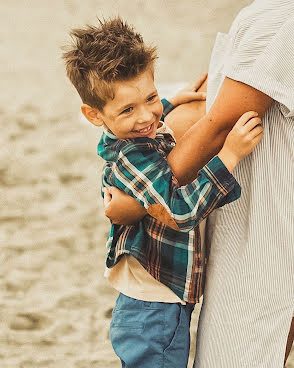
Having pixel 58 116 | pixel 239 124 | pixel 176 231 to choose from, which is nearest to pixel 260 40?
pixel 239 124

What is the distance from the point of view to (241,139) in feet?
5.00

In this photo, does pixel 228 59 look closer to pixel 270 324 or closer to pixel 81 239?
pixel 270 324

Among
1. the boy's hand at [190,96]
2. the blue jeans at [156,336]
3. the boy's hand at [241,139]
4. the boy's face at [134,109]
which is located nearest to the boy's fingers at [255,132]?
the boy's hand at [241,139]

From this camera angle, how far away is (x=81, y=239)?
3875 mm

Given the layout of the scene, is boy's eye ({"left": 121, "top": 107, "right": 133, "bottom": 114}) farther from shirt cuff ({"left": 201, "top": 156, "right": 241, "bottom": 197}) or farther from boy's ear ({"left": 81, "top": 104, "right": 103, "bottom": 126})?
shirt cuff ({"left": 201, "top": 156, "right": 241, "bottom": 197})

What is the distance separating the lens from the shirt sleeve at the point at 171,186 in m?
1.58

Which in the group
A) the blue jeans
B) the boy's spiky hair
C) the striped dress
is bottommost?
the blue jeans

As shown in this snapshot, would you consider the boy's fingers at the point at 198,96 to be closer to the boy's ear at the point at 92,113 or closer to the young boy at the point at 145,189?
the young boy at the point at 145,189

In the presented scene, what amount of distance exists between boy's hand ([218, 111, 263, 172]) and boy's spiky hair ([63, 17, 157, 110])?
0.98ft

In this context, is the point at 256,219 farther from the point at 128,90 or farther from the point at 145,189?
the point at 128,90

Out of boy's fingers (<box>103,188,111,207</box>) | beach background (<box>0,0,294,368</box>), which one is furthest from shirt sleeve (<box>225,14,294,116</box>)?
beach background (<box>0,0,294,368</box>)

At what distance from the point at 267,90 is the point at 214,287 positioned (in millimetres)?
589

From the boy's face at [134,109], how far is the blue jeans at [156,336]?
494mm

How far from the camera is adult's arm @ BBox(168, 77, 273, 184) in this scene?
153 centimetres
